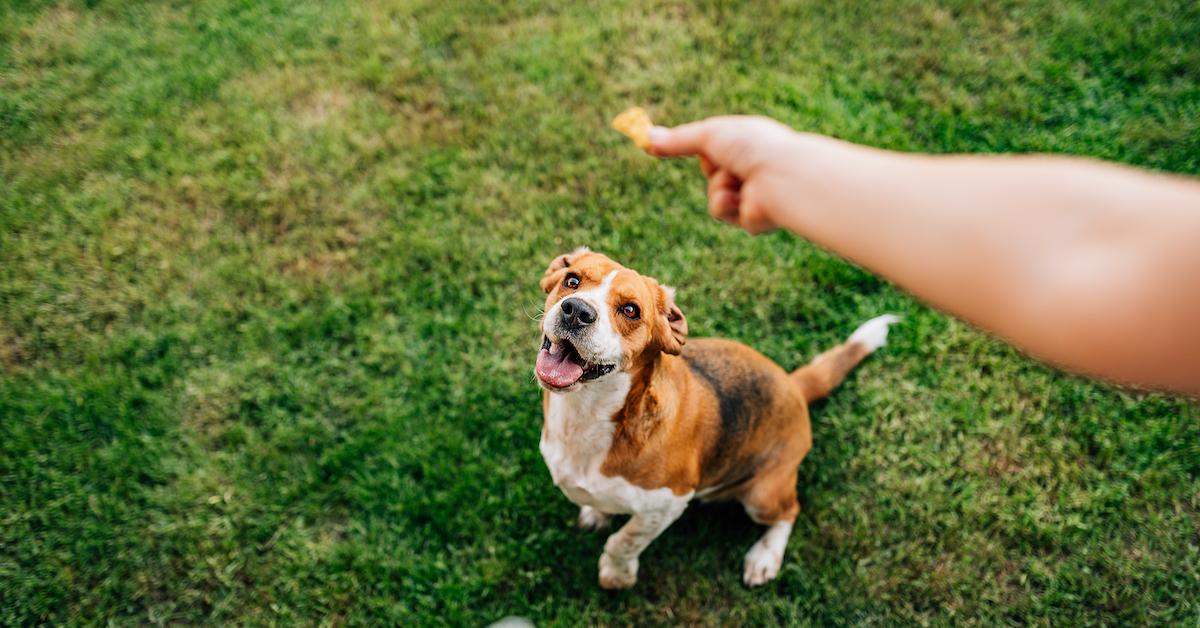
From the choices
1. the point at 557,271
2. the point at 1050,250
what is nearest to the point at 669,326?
the point at 557,271

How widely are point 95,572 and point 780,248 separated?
435 cm

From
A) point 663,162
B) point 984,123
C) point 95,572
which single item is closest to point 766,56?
point 663,162

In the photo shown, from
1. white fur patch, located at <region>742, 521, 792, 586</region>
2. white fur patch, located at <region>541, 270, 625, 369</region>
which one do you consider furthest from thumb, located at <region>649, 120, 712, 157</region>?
white fur patch, located at <region>742, 521, 792, 586</region>

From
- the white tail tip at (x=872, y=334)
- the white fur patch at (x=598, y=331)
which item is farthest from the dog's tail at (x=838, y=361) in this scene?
the white fur patch at (x=598, y=331)

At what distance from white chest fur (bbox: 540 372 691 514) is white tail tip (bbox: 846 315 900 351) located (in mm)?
1601

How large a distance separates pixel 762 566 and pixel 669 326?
5.87 feet

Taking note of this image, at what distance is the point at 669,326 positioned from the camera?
2.61 metres

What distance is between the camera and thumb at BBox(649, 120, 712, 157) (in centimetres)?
187

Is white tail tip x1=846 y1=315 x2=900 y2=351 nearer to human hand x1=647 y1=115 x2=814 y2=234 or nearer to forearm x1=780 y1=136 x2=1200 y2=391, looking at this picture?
human hand x1=647 y1=115 x2=814 y2=234

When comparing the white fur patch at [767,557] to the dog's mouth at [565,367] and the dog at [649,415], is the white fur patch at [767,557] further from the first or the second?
the dog's mouth at [565,367]

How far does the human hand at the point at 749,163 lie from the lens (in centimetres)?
153

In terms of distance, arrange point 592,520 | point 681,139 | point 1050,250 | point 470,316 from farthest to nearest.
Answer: point 470,316 → point 592,520 → point 681,139 → point 1050,250

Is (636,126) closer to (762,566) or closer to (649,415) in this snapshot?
(649,415)

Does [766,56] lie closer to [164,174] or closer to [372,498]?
[372,498]
